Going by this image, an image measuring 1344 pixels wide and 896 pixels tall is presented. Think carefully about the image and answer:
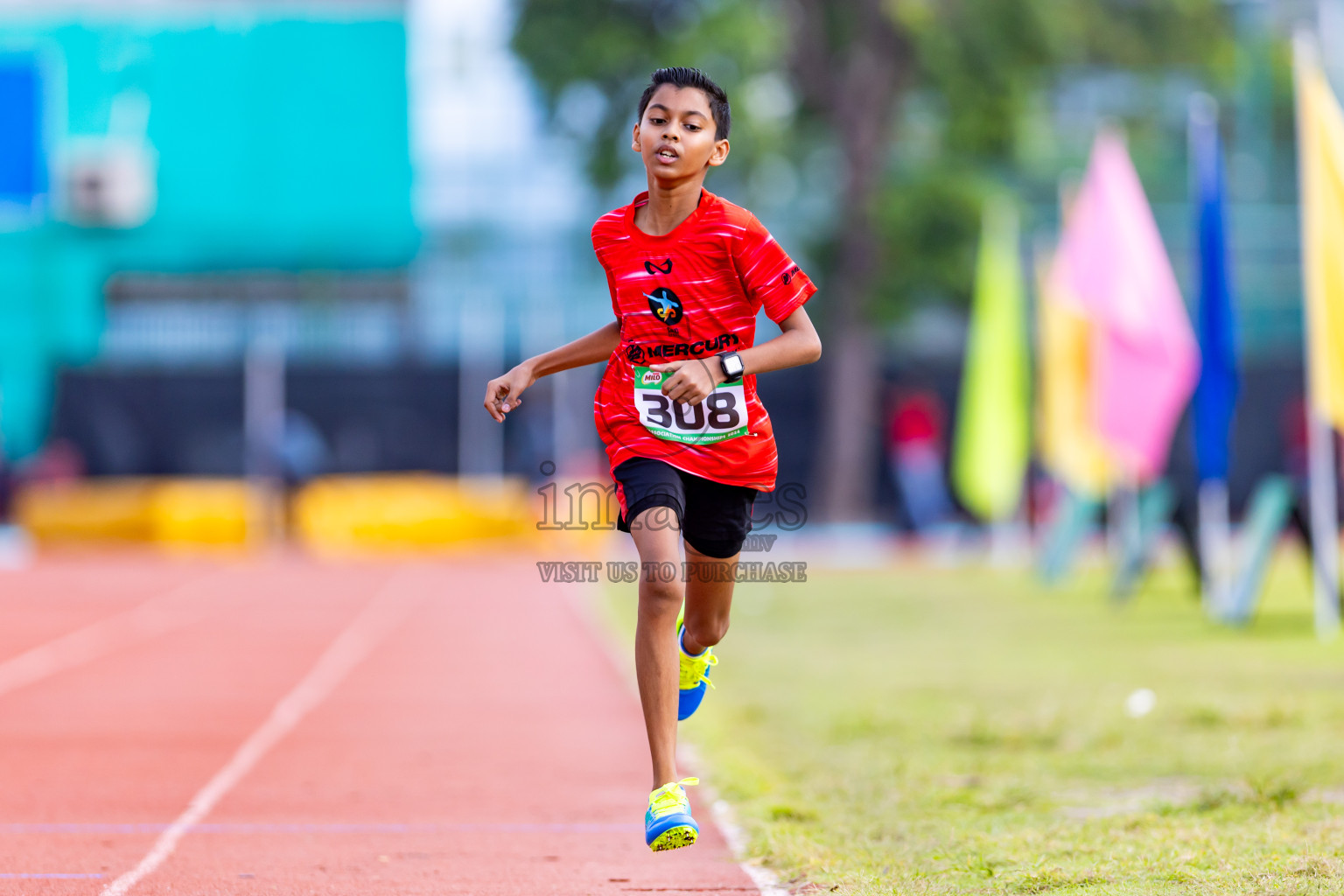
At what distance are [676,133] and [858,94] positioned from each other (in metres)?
24.8

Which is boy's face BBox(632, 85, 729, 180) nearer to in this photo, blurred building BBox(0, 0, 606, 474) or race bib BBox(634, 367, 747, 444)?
race bib BBox(634, 367, 747, 444)

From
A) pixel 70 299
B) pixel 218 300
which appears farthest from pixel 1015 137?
pixel 70 299

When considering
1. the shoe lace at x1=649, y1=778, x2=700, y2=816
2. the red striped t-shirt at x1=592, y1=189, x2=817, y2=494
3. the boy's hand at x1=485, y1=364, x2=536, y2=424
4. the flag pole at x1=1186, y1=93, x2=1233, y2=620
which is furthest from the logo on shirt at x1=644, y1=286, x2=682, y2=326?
the flag pole at x1=1186, y1=93, x2=1233, y2=620

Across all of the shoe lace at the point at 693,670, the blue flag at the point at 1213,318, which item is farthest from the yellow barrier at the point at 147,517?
the shoe lace at the point at 693,670

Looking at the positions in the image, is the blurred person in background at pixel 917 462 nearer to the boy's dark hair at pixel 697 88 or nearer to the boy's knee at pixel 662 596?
the boy's dark hair at pixel 697 88

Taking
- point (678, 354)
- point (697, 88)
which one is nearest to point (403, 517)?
point (678, 354)

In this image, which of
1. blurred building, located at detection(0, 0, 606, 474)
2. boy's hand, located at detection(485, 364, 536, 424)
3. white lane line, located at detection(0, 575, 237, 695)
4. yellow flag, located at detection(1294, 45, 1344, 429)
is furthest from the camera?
blurred building, located at detection(0, 0, 606, 474)

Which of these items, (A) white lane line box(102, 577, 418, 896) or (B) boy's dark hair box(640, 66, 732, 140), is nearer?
(B) boy's dark hair box(640, 66, 732, 140)

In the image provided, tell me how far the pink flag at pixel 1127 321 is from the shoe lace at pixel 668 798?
10663mm

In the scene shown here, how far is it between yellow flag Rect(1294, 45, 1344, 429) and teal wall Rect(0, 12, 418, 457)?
2389 cm

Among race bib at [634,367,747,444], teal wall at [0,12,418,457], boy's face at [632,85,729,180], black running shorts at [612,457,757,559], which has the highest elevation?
teal wall at [0,12,418,457]

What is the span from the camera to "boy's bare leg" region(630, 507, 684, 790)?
4609 millimetres

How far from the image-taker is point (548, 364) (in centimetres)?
497

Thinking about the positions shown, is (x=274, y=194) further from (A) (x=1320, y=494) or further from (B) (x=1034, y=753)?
(B) (x=1034, y=753)
